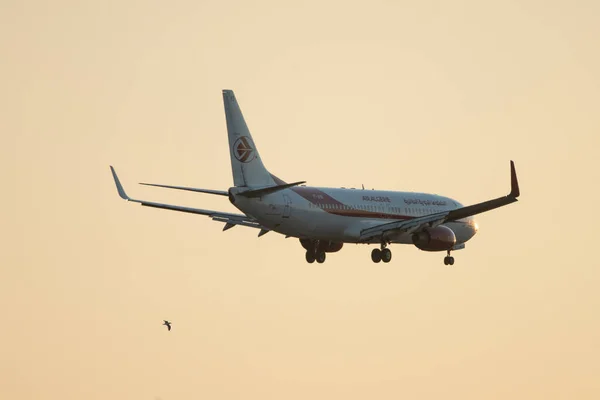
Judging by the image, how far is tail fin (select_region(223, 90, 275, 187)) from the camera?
8081 centimetres

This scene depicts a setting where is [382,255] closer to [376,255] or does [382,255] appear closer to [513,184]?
[376,255]

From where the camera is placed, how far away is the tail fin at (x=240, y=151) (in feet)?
265

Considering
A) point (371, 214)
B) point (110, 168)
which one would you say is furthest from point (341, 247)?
point (110, 168)

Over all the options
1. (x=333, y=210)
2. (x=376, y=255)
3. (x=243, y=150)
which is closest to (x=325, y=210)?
(x=333, y=210)

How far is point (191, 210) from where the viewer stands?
88375mm

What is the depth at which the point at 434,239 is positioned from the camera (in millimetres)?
89812

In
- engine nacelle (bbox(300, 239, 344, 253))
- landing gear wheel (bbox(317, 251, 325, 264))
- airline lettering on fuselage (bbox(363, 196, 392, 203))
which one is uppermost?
airline lettering on fuselage (bbox(363, 196, 392, 203))

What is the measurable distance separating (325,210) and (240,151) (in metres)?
8.08

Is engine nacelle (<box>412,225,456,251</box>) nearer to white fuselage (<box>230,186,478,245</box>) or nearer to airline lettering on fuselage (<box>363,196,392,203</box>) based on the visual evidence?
white fuselage (<box>230,186,478,245</box>)

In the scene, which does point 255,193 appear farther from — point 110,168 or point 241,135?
point 110,168

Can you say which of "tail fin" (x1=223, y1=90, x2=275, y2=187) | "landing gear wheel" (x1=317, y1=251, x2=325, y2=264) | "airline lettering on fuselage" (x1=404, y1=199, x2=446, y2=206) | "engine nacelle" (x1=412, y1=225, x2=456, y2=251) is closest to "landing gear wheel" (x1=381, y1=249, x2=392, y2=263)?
"engine nacelle" (x1=412, y1=225, x2=456, y2=251)

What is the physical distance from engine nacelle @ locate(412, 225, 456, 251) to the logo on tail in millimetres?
14208

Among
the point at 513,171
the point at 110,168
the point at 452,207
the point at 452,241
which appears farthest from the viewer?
the point at 452,207

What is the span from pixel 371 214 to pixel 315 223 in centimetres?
575
